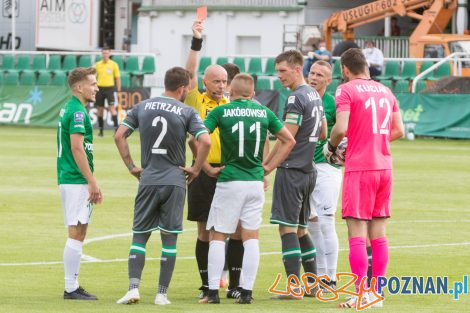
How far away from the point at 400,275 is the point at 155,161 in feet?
10.4

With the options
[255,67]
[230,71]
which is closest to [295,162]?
[230,71]

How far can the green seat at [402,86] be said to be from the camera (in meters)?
39.1

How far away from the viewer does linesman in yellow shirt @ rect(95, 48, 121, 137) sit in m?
35.3

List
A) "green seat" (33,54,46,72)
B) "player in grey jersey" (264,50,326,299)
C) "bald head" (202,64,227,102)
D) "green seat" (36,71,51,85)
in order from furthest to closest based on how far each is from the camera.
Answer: "green seat" (33,54,46,72) → "green seat" (36,71,51,85) → "bald head" (202,64,227,102) → "player in grey jersey" (264,50,326,299)

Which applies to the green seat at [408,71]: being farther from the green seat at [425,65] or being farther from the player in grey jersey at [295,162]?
the player in grey jersey at [295,162]

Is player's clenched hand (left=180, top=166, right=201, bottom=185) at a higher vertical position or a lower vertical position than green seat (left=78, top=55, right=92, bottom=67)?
lower

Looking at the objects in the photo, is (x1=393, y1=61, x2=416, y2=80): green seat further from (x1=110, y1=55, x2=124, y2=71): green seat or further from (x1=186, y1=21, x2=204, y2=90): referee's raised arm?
(x1=186, y1=21, x2=204, y2=90): referee's raised arm

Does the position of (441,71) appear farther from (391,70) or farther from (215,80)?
(215,80)

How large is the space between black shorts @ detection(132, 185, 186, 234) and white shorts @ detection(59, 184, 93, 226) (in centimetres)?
52

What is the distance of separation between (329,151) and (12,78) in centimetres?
3411

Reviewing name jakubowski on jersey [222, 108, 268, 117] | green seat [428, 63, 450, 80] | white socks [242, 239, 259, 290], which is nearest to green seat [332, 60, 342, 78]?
green seat [428, 63, 450, 80]

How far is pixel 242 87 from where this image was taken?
461 inches

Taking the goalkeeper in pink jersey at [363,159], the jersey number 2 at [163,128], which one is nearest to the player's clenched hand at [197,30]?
the jersey number 2 at [163,128]

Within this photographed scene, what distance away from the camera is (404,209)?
65.2 ft
